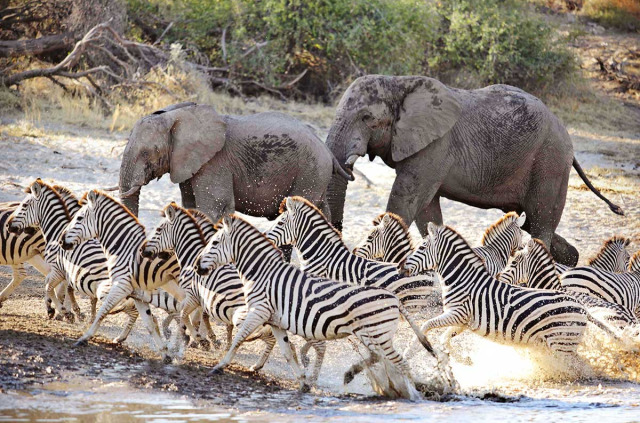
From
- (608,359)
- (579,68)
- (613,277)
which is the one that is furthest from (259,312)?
(579,68)

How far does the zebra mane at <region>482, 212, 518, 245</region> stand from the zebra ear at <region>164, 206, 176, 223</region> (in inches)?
122

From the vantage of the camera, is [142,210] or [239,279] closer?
[239,279]

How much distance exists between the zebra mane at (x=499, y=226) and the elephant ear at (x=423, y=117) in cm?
127

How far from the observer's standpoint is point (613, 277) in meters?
8.60

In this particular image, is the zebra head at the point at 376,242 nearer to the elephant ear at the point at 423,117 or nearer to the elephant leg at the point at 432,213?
the elephant ear at the point at 423,117

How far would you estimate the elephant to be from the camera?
10.0m

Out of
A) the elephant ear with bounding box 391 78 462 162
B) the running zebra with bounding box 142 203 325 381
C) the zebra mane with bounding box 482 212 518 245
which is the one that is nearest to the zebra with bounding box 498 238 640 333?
the zebra mane with bounding box 482 212 518 245

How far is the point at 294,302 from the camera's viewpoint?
22.3 ft

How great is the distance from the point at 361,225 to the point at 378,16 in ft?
27.3

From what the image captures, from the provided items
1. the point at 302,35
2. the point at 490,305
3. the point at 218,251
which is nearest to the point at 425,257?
the point at 490,305

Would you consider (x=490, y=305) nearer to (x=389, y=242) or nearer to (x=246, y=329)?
(x=389, y=242)

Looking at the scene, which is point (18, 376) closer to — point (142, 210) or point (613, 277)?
point (613, 277)

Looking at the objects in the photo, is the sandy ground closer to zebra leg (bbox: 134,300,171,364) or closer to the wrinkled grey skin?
zebra leg (bbox: 134,300,171,364)

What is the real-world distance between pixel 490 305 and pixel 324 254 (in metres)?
1.35
